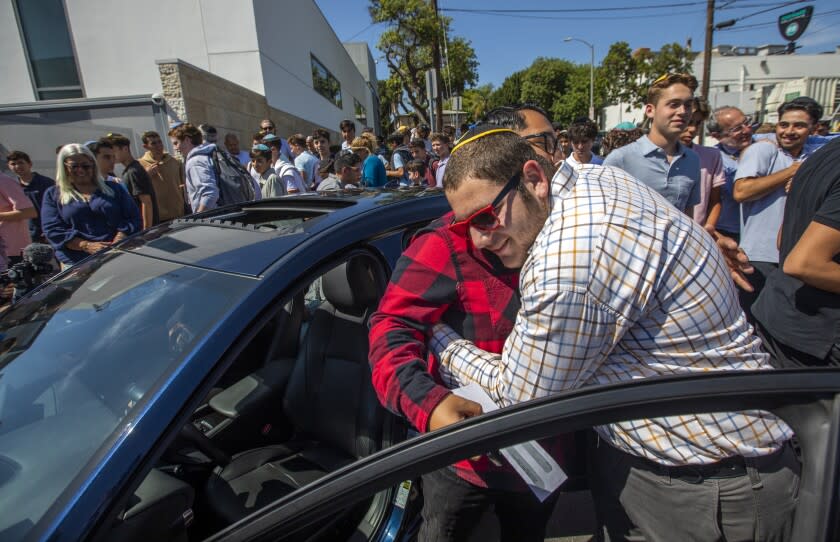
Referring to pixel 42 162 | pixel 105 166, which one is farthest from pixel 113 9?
pixel 105 166

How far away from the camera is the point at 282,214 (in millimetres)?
2066

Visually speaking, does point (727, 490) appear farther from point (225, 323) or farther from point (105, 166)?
point (105, 166)

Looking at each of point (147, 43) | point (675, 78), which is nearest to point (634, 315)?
point (675, 78)

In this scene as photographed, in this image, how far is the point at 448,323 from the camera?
1295 millimetres

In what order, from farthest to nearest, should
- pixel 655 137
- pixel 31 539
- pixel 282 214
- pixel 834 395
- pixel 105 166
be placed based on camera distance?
pixel 105 166 → pixel 655 137 → pixel 282 214 → pixel 31 539 → pixel 834 395

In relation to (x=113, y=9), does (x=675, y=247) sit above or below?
below

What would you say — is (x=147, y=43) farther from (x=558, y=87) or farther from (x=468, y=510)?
(x=558, y=87)

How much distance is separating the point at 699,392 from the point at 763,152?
2973mm

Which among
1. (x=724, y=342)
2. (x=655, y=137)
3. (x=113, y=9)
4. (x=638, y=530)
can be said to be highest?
(x=113, y=9)

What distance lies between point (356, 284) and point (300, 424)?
0.74 m

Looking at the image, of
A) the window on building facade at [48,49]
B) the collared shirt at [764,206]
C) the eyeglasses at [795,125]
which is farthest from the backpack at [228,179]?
the window on building facade at [48,49]

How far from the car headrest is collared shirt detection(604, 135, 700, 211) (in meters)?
1.92

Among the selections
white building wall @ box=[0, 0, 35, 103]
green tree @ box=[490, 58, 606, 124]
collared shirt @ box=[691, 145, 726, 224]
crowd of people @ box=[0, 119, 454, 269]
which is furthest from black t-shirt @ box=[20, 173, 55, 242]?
green tree @ box=[490, 58, 606, 124]

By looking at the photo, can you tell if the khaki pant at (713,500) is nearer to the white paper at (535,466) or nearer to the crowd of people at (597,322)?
the crowd of people at (597,322)
